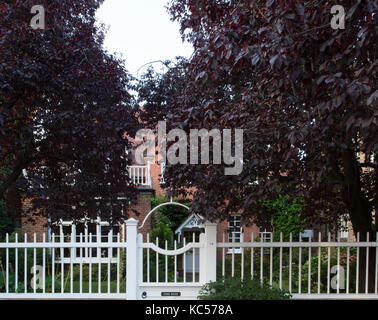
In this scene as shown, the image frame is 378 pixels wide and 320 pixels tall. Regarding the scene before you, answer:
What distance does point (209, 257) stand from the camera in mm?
6055

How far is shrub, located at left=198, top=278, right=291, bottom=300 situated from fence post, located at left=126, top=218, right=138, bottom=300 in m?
1.07

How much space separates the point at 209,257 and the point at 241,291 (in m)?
0.91

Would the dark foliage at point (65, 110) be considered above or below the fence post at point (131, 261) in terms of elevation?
above

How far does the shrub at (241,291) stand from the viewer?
5.24 m

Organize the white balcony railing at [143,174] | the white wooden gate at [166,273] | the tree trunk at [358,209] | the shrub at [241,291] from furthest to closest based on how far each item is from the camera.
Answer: the white balcony railing at [143,174]
the tree trunk at [358,209]
the white wooden gate at [166,273]
the shrub at [241,291]

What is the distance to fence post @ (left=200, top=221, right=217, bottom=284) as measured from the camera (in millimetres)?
6004

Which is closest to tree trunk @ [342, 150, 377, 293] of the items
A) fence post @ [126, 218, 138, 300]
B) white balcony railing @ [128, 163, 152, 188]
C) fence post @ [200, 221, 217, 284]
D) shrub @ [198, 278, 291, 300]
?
shrub @ [198, 278, 291, 300]

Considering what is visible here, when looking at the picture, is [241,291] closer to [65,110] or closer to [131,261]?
[131,261]

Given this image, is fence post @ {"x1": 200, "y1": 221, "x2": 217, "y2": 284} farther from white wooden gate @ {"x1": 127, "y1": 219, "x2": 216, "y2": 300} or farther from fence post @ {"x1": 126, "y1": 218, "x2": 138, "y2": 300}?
fence post @ {"x1": 126, "y1": 218, "x2": 138, "y2": 300}

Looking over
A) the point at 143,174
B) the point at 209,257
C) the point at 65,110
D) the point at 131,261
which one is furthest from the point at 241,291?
the point at 143,174

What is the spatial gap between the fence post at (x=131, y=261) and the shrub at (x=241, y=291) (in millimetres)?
1068

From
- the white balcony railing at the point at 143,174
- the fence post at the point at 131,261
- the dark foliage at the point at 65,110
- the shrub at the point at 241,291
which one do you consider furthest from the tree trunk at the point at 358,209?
the white balcony railing at the point at 143,174

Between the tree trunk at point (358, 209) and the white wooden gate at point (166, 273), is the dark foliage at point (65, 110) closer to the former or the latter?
the white wooden gate at point (166, 273)

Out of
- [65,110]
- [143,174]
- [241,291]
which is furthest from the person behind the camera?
[143,174]
